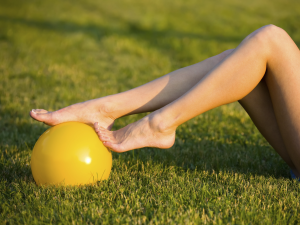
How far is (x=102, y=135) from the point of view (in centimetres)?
229

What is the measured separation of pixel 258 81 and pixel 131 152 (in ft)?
4.82

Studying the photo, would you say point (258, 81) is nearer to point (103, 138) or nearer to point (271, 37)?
point (271, 37)

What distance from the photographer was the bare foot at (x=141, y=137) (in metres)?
2.25

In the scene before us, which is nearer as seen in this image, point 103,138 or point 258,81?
point 258,81

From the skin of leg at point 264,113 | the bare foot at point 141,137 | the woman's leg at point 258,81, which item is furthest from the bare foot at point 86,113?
the skin of leg at point 264,113

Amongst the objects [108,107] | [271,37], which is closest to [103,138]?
[108,107]

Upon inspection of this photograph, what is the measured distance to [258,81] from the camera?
6.73 feet

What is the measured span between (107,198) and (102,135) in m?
0.46

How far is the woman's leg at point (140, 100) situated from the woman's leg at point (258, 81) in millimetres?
259

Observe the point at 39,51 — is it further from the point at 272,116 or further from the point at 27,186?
the point at 272,116

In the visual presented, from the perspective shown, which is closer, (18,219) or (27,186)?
(18,219)

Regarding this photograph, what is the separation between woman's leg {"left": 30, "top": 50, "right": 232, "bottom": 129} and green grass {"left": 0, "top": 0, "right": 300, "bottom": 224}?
495mm

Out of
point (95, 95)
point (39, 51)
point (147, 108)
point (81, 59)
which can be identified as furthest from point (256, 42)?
point (39, 51)

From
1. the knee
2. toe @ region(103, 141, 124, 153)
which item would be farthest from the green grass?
the knee
